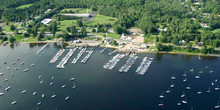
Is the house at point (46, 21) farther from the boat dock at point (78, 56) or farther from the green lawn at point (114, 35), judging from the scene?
the boat dock at point (78, 56)

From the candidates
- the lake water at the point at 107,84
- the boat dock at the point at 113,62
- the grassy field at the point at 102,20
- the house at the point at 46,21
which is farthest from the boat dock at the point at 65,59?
the house at the point at 46,21

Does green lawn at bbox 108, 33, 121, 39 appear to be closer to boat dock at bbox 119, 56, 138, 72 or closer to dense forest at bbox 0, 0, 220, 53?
dense forest at bbox 0, 0, 220, 53

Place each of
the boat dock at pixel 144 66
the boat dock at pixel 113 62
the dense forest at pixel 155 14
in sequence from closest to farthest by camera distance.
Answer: the boat dock at pixel 144 66, the boat dock at pixel 113 62, the dense forest at pixel 155 14

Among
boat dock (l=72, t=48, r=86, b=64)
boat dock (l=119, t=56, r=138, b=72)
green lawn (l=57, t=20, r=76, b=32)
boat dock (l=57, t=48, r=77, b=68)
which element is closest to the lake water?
boat dock (l=119, t=56, r=138, b=72)

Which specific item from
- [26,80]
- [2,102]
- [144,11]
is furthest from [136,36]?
[2,102]

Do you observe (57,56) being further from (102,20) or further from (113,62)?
(102,20)

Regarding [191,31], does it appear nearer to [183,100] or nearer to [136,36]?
[136,36]
